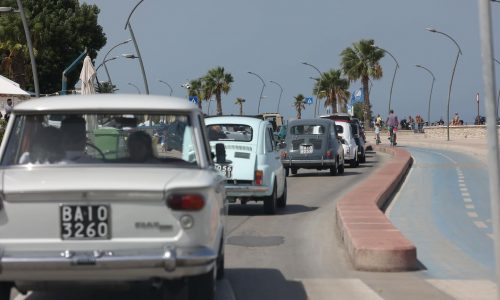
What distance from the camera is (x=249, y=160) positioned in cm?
1700

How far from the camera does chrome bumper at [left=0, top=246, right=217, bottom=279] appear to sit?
249 inches

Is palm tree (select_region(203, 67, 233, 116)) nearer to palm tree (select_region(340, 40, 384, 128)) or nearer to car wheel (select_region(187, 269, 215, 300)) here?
palm tree (select_region(340, 40, 384, 128))

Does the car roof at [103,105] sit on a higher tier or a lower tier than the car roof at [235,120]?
higher

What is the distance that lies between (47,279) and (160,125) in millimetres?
2178

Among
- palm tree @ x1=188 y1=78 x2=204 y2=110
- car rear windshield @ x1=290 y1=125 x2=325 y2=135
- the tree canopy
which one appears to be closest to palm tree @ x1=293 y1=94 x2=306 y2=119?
palm tree @ x1=188 y1=78 x2=204 y2=110

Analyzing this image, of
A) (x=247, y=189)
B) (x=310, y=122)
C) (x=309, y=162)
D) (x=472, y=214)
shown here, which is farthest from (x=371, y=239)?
(x=310, y=122)

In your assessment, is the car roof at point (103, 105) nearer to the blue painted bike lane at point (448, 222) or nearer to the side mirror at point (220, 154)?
the side mirror at point (220, 154)

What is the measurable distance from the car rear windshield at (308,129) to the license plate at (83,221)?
940 inches

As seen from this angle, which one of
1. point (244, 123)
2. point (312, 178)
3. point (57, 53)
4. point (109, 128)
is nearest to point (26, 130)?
point (109, 128)

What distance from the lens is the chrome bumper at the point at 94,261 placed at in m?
6.34

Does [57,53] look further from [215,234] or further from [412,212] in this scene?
[215,234]

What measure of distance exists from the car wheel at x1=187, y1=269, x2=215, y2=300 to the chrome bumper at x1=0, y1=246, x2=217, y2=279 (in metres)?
0.60

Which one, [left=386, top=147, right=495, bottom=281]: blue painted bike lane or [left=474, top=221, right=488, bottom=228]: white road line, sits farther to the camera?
[left=474, top=221, right=488, bottom=228]: white road line

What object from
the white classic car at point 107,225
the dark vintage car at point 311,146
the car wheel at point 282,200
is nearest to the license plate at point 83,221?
the white classic car at point 107,225
